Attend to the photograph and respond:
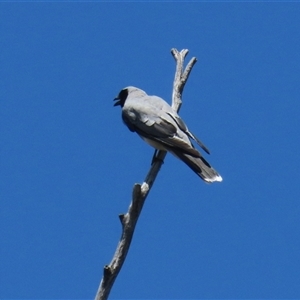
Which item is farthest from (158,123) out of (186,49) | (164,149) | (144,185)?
(144,185)

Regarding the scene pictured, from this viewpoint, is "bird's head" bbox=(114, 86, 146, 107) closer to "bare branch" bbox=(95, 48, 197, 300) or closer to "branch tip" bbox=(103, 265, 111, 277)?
"bare branch" bbox=(95, 48, 197, 300)

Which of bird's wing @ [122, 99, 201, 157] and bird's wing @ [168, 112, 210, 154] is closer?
bird's wing @ [122, 99, 201, 157]

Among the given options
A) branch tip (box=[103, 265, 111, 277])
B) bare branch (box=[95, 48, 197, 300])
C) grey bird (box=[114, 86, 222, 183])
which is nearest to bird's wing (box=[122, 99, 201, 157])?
grey bird (box=[114, 86, 222, 183])

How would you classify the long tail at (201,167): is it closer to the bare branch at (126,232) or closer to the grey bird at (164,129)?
the grey bird at (164,129)

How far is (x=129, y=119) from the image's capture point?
8789 mm

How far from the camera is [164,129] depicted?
8.19 meters

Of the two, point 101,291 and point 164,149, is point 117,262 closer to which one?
point 101,291

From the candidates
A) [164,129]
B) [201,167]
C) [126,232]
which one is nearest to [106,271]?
[126,232]

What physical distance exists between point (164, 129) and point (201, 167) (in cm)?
68

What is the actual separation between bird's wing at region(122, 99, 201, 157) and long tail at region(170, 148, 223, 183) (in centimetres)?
5

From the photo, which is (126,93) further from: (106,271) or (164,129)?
(106,271)

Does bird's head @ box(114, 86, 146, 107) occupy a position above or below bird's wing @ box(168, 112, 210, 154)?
above

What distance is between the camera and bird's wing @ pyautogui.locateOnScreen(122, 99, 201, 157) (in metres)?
8.02

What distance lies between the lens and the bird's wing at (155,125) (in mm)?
8016
